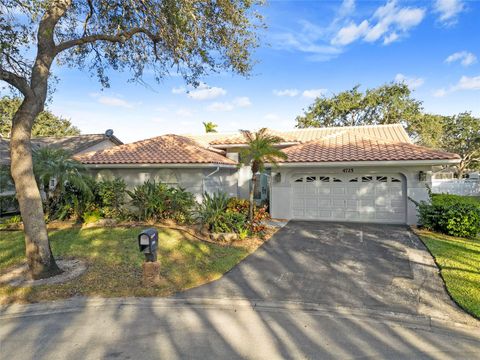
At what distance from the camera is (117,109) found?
17141 millimetres

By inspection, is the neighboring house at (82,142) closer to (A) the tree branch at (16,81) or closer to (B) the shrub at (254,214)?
(B) the shrub at (254,214)

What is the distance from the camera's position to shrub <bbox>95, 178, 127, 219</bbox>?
41.4 feet

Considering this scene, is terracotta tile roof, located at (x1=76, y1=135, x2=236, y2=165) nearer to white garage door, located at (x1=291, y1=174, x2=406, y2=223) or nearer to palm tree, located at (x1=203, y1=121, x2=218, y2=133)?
white garage door, located at (x1=291, y1=174, x2=406, y2=223)

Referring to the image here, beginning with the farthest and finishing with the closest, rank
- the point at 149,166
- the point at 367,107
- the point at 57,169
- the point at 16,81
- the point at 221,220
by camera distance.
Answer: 1. the point at 367,107
2. the point at 149,166
3. the point at 57,169
4. the point at 221,220
5. the point at 16,81

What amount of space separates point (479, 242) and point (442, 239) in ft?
3.53

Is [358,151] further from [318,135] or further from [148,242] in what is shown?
[148,242]

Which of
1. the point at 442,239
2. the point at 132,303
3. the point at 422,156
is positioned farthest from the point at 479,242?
the point at 132,303

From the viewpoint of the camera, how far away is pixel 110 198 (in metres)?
12.6

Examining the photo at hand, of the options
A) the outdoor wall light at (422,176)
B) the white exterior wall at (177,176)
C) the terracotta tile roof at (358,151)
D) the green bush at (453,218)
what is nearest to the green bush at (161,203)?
the white exterior wall at (177,176)

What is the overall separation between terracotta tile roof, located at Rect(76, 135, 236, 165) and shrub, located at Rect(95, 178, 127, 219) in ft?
4.30

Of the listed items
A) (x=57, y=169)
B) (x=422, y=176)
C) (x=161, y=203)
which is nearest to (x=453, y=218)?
(x=422, y=176)

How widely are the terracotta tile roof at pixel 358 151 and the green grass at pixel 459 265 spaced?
3014 mm

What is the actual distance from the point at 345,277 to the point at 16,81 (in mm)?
8297

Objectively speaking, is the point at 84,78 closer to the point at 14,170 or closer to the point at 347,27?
the point at 14,170
